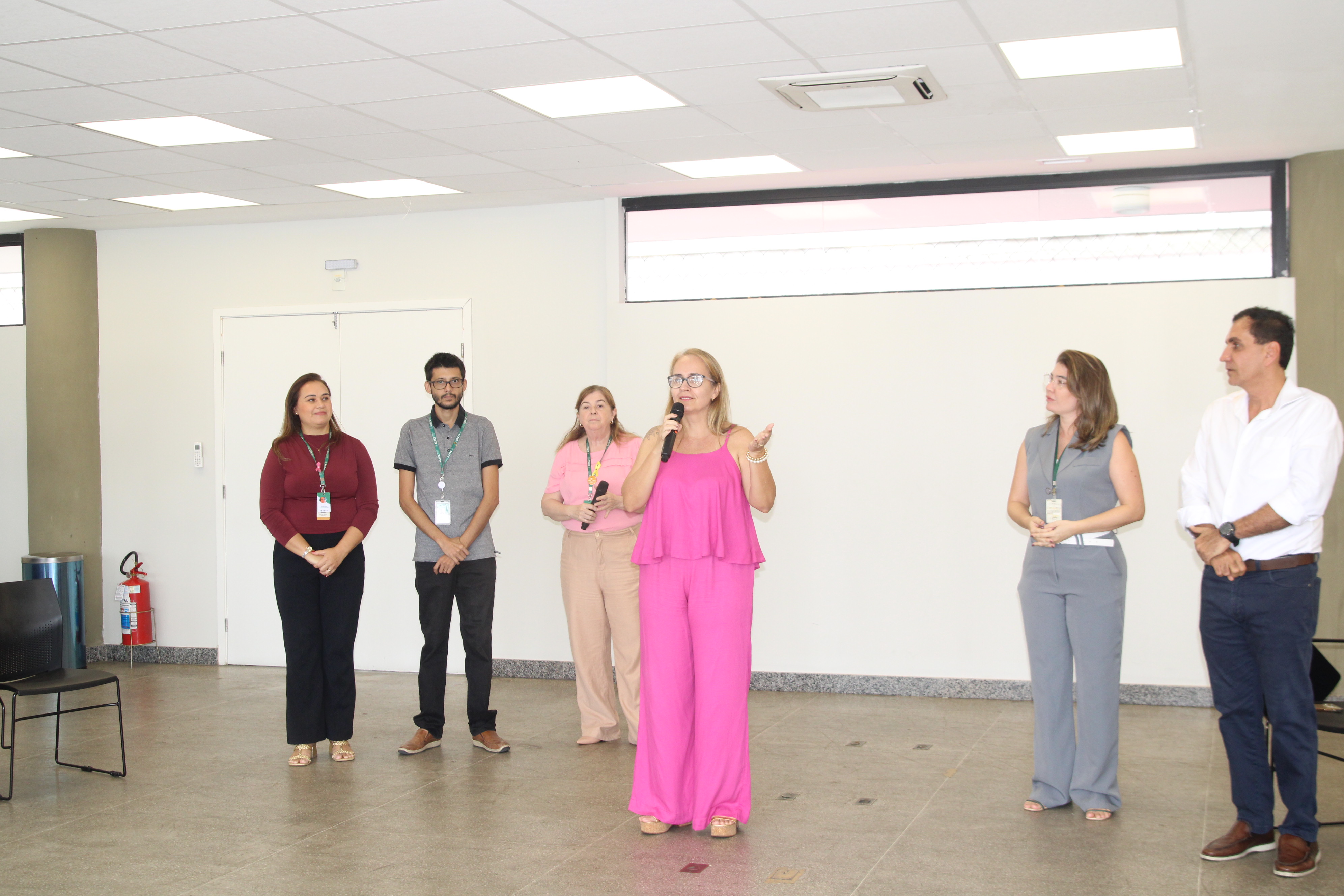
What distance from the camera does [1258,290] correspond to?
620 centimetres

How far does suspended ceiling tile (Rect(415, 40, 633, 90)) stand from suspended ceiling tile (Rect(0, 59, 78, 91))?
1434 mm

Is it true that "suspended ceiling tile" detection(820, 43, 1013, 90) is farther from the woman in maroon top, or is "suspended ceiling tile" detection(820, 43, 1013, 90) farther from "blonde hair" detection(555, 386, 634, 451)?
the woman in maroon top

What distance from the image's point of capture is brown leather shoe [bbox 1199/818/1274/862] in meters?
3.79

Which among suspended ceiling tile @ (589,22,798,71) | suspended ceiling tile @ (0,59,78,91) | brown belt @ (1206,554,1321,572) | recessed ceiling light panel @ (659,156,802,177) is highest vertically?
recessed ceiling light panel @ (659,156,802,177)

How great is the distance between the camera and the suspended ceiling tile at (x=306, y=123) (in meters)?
5.16

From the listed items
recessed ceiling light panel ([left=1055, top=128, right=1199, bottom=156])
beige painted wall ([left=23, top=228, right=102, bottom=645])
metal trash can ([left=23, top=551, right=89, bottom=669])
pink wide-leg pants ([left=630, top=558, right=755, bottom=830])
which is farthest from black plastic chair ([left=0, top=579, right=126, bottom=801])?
recessed ceiling light panel ([left=1055, top=128, right=1199, bottom=156])

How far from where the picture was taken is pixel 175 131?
5496 millimetres

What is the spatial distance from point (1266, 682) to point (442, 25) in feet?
11.1

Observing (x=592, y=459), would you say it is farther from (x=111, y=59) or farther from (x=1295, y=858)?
(x=1295, y=858)

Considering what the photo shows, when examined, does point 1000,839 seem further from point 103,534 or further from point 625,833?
point 103,534

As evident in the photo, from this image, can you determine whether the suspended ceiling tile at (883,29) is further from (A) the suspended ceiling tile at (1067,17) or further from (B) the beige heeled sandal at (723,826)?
(B) the beige heeled sandal at (723,826)

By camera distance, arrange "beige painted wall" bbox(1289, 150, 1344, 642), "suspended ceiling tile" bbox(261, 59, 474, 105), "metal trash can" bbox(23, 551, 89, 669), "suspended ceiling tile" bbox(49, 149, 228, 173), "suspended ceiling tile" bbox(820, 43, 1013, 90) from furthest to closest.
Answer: "metal trash can" bbox(23, 551, 89, 669)
"beige painted wall" bbox(1289, 150, 1344, 642)
"suspended ceiling tile" bbox(49, 149, 228, 173)
"suspended ceiling tile" bbox(261, 59, 474, 105)
"suspended ceiling tile" bbox(820, 43, 1013, 90)

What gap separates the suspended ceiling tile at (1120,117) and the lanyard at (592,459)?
7.97ft

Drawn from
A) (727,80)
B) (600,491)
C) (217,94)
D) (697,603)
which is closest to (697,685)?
(697,603)
